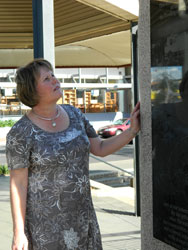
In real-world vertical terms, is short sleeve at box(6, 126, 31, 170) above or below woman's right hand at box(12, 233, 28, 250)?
above

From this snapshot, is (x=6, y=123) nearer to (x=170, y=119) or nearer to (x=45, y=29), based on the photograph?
(x=45, y=29)

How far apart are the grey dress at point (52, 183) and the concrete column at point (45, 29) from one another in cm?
267

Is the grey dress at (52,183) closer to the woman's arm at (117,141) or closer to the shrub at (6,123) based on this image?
the woman's arm at (117,141)

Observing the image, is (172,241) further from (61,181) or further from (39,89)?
(39,89)

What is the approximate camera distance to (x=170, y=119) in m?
2.31

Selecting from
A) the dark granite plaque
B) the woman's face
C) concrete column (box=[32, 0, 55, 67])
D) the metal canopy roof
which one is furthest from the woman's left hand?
the metal canopy roof

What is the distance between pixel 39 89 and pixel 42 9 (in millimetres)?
2832

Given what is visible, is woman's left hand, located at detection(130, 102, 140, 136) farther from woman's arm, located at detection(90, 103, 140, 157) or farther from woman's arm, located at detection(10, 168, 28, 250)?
woman's arm, located at detection(10, 168, 28, 250)

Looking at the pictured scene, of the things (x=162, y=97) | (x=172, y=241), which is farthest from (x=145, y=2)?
(x=172, y=241)

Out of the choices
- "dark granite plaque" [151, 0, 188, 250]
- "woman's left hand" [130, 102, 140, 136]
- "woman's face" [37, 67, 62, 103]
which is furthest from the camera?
"woman's left hand" [130, 102, 140, 136]

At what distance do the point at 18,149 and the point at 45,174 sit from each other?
21 cm

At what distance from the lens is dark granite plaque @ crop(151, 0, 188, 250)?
219 centimetres

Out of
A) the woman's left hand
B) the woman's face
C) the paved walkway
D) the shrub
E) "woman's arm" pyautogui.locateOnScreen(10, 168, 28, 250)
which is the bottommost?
the paved walkway

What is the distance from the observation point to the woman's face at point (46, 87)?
99.7 inches
